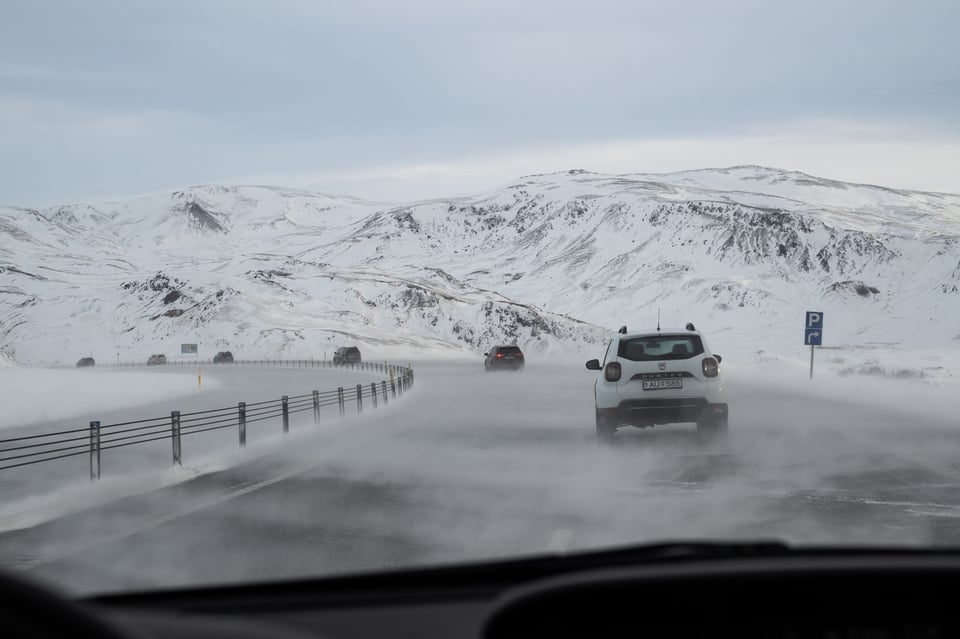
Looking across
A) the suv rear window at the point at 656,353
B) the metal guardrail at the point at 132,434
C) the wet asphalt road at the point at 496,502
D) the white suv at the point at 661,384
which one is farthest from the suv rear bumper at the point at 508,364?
the white suv at the point at 661,384

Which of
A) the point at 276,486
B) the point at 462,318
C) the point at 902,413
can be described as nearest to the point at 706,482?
the point at 276,486

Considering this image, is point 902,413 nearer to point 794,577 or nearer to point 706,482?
point 706,482

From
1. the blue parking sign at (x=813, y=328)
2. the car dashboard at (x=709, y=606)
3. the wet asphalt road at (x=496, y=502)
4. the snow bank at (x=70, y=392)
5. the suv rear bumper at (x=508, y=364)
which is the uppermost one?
the car dashboard at (x=709, y=606)

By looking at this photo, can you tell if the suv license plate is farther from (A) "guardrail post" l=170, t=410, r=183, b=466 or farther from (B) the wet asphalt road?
(A) "guardrail post" l=170, t=410, r=183, b=466

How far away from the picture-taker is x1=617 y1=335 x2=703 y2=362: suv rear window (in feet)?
59.2

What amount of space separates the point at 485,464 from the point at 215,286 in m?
168

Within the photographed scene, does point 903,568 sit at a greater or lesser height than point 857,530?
greater

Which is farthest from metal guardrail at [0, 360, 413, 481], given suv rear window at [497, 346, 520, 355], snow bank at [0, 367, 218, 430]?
suv rear window at [497, 346, 520, 355]

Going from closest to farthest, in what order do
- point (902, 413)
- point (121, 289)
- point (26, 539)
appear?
point (26, 539)
point (902, 413)
point (121, 289)

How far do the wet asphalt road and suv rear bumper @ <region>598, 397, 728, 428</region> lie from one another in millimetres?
452

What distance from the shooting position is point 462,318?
175 m

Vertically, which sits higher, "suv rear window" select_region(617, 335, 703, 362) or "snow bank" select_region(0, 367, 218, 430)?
"suv rear window" select_region(617, 335, 703, 362)

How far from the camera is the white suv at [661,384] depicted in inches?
705

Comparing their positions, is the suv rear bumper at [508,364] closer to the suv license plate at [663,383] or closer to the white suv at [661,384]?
the white suv at [661,384]
